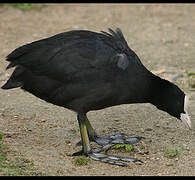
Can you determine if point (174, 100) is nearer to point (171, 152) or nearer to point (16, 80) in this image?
point (171, 152)

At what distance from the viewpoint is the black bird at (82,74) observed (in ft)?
17.5

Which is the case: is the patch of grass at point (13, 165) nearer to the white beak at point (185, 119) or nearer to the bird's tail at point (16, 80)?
the bird's tail at point (16, 80)

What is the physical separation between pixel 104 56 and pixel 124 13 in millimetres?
6211

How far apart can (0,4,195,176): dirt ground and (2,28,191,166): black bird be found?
39cm

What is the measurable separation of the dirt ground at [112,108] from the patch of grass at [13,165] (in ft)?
0.32

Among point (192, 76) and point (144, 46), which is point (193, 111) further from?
point (144, 46)

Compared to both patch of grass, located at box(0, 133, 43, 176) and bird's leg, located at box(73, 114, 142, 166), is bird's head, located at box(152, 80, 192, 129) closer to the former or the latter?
bird's leg, located at box(73, 114, 142, 166)

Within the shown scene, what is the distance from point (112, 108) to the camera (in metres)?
7.14

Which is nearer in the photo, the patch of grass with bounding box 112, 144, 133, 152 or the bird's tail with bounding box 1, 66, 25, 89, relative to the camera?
the bird's tail with bounding box 1, 66, 25, 89

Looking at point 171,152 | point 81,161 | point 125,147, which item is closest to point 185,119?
point 171,152

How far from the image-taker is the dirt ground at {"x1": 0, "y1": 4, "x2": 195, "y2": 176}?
17.8 feet

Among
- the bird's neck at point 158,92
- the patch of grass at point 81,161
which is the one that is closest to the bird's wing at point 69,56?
the bird's neck at point 158,92

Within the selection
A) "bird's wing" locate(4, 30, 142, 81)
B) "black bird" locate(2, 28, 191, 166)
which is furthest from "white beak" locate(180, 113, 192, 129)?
"bird's wing" locate(4, 30, 142, 81)

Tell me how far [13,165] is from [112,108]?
2.39m
